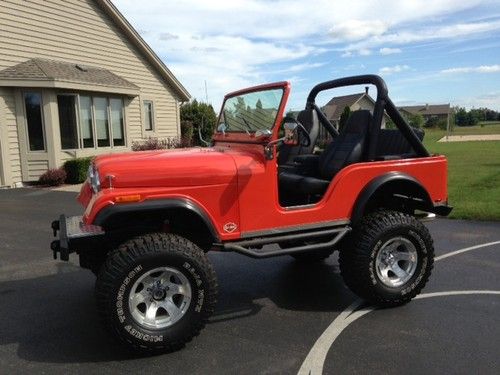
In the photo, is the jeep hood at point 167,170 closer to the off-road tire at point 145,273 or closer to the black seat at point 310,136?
the off-road tire at point 145,273

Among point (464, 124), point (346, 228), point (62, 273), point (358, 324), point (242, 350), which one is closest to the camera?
point (242, 350)

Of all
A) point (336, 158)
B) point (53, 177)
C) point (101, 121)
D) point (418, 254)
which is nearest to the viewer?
point (418, 254)

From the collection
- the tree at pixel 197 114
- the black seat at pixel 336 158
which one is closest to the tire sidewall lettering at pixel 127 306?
the black seat at pixel 336 158

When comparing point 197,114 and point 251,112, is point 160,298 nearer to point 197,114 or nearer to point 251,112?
point 251,112

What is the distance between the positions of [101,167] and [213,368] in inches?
68.3

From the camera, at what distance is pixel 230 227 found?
3855 mm

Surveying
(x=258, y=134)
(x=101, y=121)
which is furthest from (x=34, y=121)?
(x=258, y=134)

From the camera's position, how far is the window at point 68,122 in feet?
46.1

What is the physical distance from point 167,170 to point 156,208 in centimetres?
34

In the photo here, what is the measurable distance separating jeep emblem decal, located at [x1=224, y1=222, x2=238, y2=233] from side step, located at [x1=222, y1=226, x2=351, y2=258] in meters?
0.11

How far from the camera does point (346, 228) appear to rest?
425cm

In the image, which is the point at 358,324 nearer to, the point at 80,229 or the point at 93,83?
the point at 80,229

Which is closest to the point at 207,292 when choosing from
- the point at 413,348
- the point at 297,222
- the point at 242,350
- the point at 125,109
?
the point at 242,350

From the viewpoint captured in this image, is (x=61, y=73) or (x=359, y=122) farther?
(x=61, y=73)
